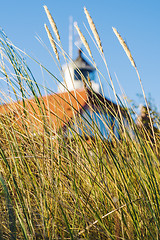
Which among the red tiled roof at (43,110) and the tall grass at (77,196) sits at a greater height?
the red tiled roof at (43,110)

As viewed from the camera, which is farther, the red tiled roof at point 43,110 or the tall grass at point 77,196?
the red tiled roof at point 43,110

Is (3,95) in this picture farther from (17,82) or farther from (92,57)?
(92,57)

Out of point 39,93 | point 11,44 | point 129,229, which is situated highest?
point 11,44

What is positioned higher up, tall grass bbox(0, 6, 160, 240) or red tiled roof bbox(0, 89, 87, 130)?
red tiled roof bbox(0, 89, 87, 130)

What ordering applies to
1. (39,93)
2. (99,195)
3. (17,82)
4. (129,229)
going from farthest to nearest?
1. (17,82)
2. (39,93)
3. (99,195)
4. (129,229)

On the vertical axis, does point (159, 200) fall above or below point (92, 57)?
below

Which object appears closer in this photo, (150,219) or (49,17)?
(150,219)

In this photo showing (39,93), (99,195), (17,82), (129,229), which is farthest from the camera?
(17,82)

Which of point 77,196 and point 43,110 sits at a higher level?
point 43,110

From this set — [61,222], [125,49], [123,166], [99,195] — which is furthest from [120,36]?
[61,222]

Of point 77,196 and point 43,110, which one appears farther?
point 43,110

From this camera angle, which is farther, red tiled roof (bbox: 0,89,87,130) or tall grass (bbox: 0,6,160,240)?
red tiled roof (bbox: 0,89,87,130)

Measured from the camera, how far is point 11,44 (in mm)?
1255

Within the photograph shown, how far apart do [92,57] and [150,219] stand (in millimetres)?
622
